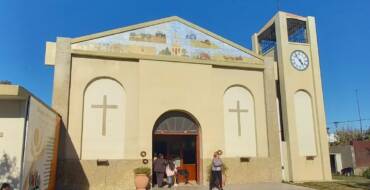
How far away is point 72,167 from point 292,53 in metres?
15.2

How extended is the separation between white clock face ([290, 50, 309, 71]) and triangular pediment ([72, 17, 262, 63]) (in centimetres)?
273

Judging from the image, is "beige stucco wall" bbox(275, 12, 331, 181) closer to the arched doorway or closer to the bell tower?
the bell tower

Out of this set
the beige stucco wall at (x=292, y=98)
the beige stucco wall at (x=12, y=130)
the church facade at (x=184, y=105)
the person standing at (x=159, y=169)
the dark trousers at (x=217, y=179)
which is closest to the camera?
the beige stucco wall at (x=12, y=130)

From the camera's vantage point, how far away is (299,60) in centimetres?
2205

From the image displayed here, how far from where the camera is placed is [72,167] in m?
16.3

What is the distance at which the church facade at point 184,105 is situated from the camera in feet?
→ 55.9

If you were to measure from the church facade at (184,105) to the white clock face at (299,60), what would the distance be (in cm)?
7

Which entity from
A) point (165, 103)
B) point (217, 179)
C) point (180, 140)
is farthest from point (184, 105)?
point (217, 179)

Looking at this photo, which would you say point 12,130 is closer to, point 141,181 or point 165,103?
point 141,181

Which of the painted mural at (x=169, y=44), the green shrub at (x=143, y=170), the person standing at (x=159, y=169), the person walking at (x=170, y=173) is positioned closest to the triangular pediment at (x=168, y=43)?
the painted mural at (x=169, y=44)

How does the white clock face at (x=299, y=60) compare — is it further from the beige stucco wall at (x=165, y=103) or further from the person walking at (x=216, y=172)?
the person walking at (x=216, y=172)

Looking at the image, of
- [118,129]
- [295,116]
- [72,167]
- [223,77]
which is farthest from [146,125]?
[295,116]

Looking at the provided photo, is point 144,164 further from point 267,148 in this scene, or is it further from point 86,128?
point 267,148

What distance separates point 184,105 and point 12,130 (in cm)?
892
